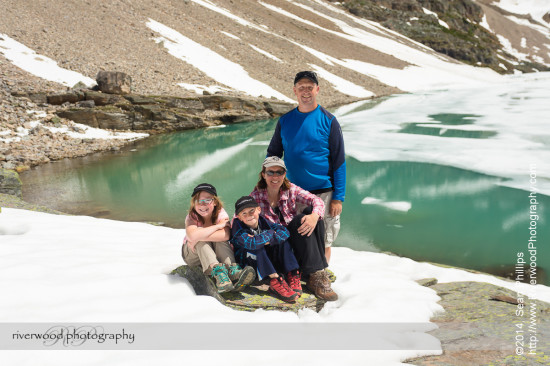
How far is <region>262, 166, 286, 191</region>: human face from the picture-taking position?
393 cm

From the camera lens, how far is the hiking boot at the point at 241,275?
3.87m

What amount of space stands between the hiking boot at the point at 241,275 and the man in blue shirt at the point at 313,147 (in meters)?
1.16

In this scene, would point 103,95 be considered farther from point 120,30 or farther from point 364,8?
point 364,8

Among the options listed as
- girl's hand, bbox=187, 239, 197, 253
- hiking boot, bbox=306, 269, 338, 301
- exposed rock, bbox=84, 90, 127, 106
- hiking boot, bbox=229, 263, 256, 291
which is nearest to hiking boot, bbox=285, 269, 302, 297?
hiking boot, bbox=306, 269, 338, 301

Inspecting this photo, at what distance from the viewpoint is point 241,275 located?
3.87 metres

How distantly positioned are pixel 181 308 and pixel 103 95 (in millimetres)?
21973

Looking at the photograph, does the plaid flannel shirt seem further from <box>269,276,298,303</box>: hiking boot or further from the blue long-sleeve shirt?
<box>269,276,298,303</box>: hiking boot

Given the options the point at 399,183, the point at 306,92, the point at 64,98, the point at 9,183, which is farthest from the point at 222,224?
the point at 64,98

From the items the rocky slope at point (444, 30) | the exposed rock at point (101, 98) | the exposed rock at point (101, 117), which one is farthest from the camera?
the rocky slope at point (444, 30)

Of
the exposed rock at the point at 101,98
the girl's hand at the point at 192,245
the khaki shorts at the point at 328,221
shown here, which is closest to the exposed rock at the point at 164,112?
the exposed rock at the point at 101,98

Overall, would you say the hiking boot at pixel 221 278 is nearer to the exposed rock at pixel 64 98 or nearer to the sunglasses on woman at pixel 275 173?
the sunglasses on woman at pixel 275 173

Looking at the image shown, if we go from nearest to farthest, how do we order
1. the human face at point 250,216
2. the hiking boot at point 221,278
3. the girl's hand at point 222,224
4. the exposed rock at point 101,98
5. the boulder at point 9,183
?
the hiking boot at point 221,278 < the human face at point 250,216 < the girl's hand at point 222,224 < the boulder at point 9,183 < the exposed rock at point 101,98

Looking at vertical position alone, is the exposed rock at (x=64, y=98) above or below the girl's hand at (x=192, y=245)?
above

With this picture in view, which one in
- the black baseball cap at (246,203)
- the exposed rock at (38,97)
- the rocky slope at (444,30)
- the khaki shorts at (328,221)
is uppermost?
the rocky slope at (444,30)
